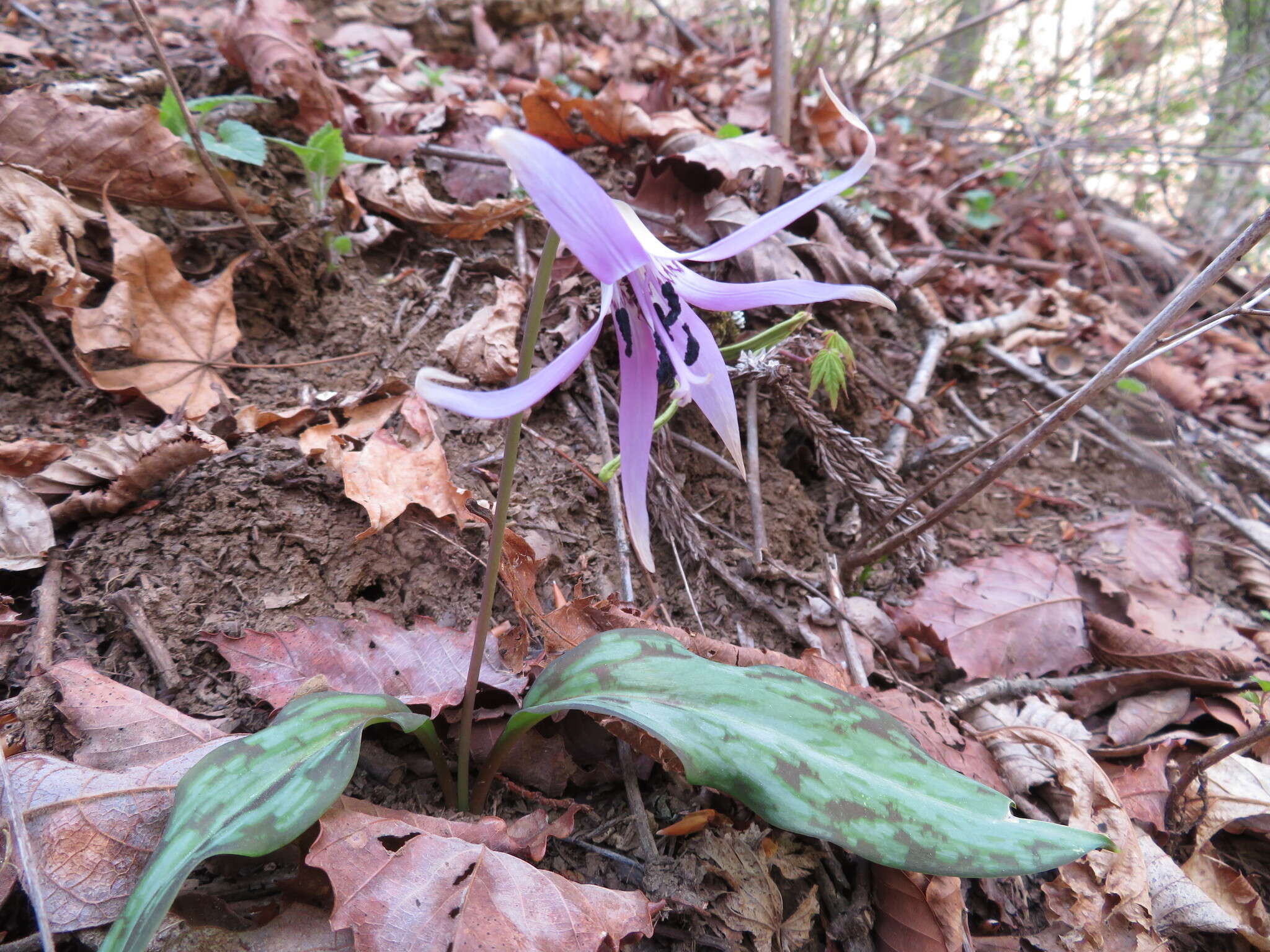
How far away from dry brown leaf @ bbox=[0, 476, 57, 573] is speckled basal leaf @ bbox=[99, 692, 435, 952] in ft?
2.54

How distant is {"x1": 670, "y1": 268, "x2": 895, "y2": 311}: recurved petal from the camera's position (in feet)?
3.62

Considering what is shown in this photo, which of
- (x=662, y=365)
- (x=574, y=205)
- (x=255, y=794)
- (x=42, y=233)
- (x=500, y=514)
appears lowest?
(x=255, y=794)

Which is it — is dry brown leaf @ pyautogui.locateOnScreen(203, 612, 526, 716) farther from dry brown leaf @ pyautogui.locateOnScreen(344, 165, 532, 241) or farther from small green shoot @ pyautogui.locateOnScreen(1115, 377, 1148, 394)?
small green shoot @ pyautogui.locateOnScreen(1115, 377, 1148, 394)

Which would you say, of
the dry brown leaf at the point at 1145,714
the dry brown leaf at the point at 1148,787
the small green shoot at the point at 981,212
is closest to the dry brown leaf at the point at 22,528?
the dry brown leaf at the point at 1148,787

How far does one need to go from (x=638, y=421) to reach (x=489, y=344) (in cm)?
110

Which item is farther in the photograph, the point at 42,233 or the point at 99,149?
the point at 99,149

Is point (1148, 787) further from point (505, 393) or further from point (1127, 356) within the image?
point (505, 393)

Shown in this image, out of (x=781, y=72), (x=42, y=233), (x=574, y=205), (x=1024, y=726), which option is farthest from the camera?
(x=781, y=72)

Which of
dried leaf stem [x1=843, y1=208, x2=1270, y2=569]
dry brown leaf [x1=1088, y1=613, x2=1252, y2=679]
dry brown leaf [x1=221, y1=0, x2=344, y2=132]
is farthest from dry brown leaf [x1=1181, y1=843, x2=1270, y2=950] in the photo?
dry brown leaf [x1=221, y1=0, x2=344, y2=132]

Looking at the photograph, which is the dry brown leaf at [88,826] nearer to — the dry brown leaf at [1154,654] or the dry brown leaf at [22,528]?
the dry brown leaf at [22,528]

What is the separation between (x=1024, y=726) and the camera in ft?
5.54

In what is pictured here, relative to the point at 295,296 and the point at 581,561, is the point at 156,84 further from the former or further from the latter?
the point at 581,561

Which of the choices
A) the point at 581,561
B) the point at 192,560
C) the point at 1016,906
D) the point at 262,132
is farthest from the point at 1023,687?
the point at 262,132

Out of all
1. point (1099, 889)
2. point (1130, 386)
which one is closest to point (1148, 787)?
point (1099, 889)
